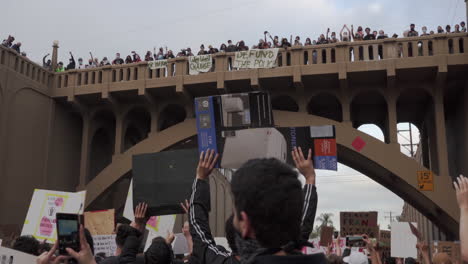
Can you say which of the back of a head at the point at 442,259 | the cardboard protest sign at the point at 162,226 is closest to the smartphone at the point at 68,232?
the back of a head at the point at 442,259

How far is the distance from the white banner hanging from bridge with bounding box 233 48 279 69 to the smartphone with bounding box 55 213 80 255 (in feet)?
50.3

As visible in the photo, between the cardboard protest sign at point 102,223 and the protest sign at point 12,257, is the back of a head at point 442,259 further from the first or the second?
the cardboard protest sign at point 102,223

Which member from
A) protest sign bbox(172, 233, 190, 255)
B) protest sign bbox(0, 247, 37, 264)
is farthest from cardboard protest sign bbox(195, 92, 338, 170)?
protest sign bbox(172, 233, 190, 255)

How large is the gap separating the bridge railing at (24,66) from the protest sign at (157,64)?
446 centimetres

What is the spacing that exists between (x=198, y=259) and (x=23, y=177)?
56.7 ft

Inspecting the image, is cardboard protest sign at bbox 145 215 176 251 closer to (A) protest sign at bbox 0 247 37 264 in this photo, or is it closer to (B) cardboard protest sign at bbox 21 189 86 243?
(B) cardboard protest sign at bbox 21 189 86 243

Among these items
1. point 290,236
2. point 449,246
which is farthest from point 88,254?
point 449,246

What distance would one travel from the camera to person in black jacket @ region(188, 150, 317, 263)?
2461mm

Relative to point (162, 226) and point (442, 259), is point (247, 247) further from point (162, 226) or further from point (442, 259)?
point (162, 226)

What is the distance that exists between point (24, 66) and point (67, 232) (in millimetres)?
17832

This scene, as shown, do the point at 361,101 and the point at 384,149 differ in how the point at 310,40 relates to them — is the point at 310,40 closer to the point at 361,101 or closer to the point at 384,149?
the point at 361,101

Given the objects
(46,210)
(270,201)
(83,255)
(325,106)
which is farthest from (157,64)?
(270,201)

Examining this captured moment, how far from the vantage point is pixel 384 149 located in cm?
1706

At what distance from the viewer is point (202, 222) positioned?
260cm
